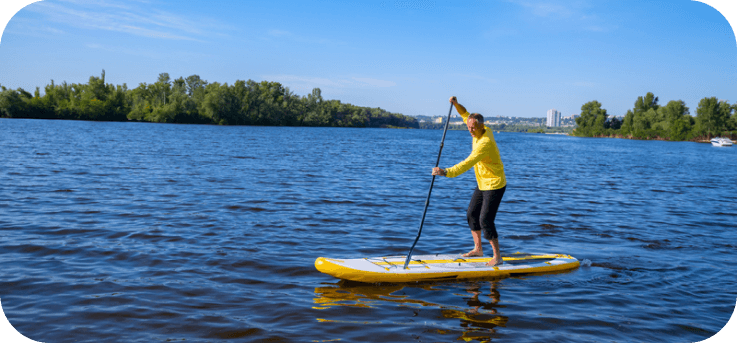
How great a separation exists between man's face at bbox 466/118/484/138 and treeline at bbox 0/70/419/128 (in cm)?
12309

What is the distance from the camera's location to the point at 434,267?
8000 mm

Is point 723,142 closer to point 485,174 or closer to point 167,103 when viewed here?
point 485,174

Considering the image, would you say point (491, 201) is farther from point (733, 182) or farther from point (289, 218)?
point (733, 182)

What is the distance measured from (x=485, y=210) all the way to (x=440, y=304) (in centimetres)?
199

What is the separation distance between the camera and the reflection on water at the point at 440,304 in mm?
6152

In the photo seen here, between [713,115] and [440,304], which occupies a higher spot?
[713,115]

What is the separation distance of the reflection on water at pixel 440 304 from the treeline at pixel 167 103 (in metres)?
123

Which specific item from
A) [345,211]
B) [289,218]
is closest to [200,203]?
[289,218]

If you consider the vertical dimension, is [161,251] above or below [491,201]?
below

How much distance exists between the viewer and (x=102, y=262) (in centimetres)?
816

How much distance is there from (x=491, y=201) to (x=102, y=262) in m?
6.95

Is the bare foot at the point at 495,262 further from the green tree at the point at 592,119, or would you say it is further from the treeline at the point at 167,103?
the green tree at the point at 592,119

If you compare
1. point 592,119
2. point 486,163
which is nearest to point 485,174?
point 486,163

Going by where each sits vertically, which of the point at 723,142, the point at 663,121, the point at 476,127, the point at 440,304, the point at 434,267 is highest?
the point at 663,121
